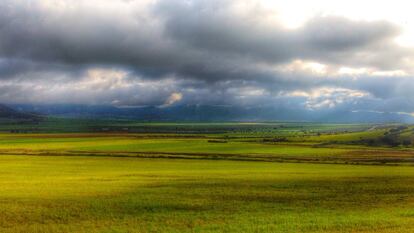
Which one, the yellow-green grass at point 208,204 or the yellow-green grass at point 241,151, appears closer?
the yellow-green grass at point 208,204

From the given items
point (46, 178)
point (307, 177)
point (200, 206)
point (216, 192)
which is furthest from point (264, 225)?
point (46, 178)

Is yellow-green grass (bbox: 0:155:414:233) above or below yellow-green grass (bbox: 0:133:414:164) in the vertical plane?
above

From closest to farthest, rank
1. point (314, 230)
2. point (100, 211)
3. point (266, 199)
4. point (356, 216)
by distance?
point (314, 230) < point (356, 216) < point (100, 211) < point (266, 199)

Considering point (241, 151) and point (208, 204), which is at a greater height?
point (208, 204)

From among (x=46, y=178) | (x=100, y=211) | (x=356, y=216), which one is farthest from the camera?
(x=46, y=178)

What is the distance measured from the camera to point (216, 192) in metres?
38.9

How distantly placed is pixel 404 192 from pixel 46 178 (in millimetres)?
44638

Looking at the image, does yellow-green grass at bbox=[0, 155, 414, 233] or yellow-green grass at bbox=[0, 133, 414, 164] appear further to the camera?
yellow-green grass at bbox=[0, 133, 414, 164]

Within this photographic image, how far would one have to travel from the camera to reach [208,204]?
110 feet

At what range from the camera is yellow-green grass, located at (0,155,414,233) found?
2675 cm

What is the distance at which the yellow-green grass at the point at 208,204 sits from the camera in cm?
2675

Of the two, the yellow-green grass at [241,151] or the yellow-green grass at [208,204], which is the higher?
the yellow-green grass at [208,204]

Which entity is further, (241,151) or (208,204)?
Answer: (241,151)

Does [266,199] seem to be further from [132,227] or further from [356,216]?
[132,227]
